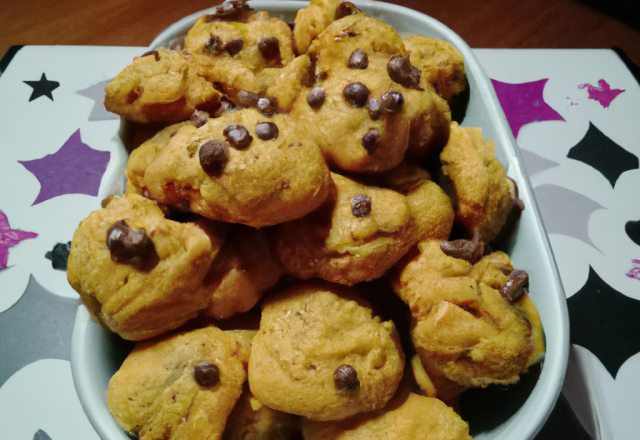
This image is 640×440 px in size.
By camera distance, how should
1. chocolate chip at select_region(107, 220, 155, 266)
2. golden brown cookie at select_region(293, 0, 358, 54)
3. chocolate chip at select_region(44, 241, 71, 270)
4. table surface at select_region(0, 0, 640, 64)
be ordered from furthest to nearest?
table surface at select_region(0, 0, 640, 64) < chocolate chip at select_region(44, 241, 71, 270) < golden brown cookie at select_region(293, 0, 358, 54) < chocolate chip at select_region(107, 220, 155, 266)

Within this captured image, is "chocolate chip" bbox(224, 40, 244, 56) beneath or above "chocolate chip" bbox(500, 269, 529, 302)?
above

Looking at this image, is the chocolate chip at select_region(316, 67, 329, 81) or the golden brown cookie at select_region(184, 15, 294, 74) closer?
the chocolate chip at select_region(316, 67, 329, 81)

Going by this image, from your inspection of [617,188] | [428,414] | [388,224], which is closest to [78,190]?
[388,224]

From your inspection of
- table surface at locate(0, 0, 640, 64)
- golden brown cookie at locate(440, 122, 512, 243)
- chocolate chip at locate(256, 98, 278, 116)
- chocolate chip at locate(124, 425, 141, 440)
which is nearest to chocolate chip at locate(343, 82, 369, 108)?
chocolate chip at locate(256, 98, 278, 116)

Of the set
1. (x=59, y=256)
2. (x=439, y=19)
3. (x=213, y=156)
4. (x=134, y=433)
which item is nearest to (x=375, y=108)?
(x=213, y=156)

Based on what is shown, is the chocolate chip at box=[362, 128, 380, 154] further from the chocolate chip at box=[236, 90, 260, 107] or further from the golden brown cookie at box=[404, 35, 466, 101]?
the golden brown cookie at box=[404, 35, 466, 101]

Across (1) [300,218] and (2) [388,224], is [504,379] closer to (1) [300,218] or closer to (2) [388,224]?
(2) [388,224]

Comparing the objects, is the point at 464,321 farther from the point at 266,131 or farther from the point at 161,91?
the point at 161,91
